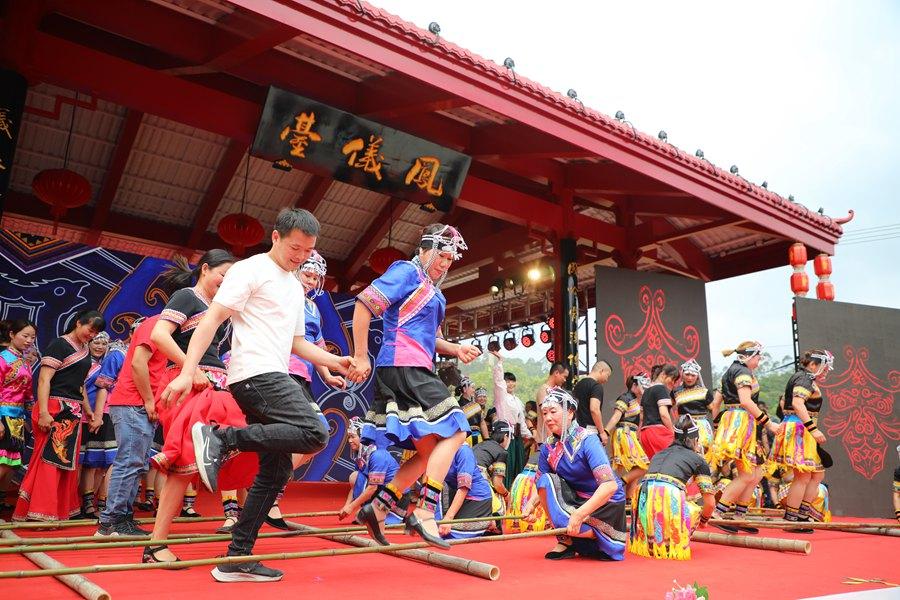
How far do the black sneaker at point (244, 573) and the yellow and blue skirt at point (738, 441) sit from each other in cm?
435

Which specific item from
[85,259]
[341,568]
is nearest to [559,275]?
[85,259]

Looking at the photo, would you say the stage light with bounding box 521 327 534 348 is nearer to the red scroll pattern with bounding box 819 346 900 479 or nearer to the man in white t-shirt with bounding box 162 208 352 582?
the red scroll pattern with bounding box 819 346 900 479

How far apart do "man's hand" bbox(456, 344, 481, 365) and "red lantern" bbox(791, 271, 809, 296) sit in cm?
721

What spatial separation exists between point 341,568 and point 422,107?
14.5 ft

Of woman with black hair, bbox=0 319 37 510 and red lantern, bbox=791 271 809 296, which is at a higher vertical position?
A: red lantern, bbox=791 271 809 296

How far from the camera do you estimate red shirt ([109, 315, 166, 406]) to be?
12.2 feet

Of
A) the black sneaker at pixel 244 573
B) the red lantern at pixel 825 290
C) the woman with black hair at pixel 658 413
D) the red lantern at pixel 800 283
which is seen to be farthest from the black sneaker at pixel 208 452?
the red lantern at pixel 825 290

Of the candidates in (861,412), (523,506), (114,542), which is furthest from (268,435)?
(861,412)

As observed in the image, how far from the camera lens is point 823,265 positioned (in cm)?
959

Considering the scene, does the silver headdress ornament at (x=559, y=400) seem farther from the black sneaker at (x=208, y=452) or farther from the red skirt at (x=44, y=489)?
the red skirt at (x=44, y=489)

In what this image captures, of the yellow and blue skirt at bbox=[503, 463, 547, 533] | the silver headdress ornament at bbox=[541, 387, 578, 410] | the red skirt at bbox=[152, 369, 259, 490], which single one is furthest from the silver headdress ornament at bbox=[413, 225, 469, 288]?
the yellow and blue skirt at bbox=[503, 463, 547, 533]

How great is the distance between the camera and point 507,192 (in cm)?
852

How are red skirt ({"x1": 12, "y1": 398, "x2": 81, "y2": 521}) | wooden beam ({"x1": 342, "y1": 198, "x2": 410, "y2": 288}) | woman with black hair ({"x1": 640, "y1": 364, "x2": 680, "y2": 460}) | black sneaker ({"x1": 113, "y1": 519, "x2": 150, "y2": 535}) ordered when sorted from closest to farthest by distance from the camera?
1. black sneaker ({"x1": 113, "y1": 519, "x2": 150, "y2": 535})
2. red skirt ({"x1": 12, "y1": 398, "x2": 81, "y2": 521})
3. woman with black hair ({"x1": 640, "y1": 364, "x2": 680, "y2": 460})
4. wooden beam ({"x1": 342, "y1": 198, "x2": 410, "y2": 288})

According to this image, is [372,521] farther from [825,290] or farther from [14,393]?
[825,290]
